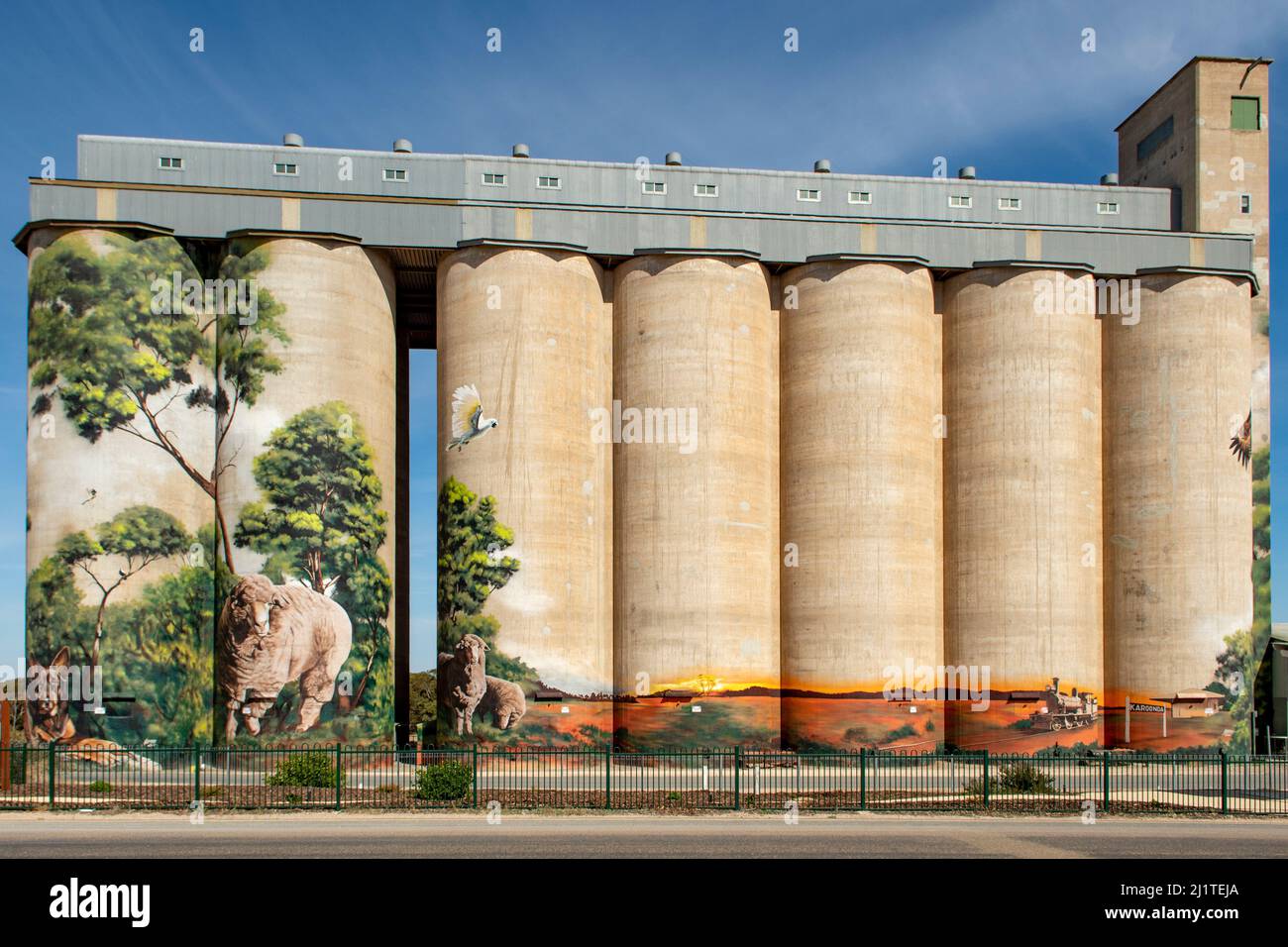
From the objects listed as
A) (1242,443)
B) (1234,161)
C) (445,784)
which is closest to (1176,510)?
(1242,443)

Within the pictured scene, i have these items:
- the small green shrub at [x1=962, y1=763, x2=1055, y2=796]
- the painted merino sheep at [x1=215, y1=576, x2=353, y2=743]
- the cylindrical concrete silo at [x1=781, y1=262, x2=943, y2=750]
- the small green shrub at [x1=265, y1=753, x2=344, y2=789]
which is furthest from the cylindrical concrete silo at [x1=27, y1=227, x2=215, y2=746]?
the small green shrub at [x1=962, y1=763, x2=1055, y2=796]

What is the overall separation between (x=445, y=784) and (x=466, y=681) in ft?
54.3

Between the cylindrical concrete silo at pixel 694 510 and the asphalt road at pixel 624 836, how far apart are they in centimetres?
1968

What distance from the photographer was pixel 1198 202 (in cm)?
5969

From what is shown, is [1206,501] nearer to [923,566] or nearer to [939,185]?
[923,566]

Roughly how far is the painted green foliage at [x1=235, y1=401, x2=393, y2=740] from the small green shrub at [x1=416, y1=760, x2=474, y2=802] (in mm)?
16160

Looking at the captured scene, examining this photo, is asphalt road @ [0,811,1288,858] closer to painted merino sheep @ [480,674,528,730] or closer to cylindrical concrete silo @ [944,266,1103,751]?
painted merino sheep @ [480,674,528,730]

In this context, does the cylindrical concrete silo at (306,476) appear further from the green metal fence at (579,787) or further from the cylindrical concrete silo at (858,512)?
the cylindrical concrete silo at (858,512)

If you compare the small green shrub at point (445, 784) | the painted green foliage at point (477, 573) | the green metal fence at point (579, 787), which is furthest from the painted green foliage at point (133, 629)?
the small green shrub at point (445, 784)

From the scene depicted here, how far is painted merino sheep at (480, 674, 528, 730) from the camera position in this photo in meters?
49.4

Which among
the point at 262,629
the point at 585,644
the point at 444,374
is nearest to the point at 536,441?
the point at 444,374

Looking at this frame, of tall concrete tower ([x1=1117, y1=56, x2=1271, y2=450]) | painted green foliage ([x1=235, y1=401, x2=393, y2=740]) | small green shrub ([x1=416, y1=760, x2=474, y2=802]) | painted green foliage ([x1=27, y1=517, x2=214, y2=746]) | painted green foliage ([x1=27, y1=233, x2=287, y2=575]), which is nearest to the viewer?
small green shrub ([x1=416, y1=760, x2=474, y2=802])

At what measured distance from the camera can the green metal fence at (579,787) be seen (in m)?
33.1

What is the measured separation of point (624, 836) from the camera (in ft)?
88.5
